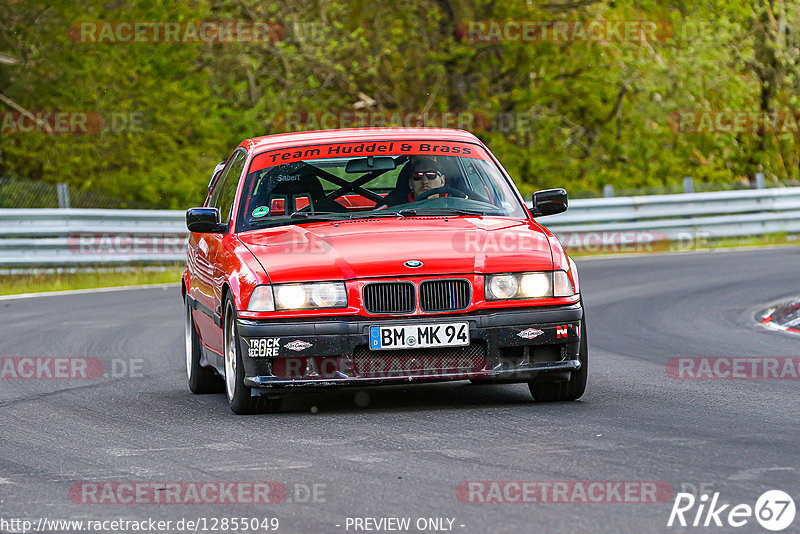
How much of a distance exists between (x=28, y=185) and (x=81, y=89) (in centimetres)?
658

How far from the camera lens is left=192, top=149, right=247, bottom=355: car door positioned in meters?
8.81

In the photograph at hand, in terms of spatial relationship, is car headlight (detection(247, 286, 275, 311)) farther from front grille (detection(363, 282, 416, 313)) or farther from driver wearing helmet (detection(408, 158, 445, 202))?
driver wearing helmet (detection(408, 158, 445, 202))

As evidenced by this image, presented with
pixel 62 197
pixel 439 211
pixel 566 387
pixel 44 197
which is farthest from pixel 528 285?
pixel 44 197

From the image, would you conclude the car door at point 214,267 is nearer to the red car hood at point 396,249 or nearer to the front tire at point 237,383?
the front tire at point 237,383

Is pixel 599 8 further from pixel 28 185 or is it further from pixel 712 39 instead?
pixel 28 185

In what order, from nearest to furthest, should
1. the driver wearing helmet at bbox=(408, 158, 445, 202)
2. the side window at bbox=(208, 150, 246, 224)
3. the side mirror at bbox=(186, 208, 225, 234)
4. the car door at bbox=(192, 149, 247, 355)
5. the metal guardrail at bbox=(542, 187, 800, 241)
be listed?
1. the car door at bbox=(192, 149, 247, 355)
2. the side mirror at bbox=(186, 208, 225, 234)
3. the driver wearing helmet at bbox=(408, 158, 445, 202)
4. the side window at bbox=(208, 150, 246, 224)
5. the metal guardrail at bbox=(542, 187, 800, 241)

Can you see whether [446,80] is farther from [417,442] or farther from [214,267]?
[417,442]

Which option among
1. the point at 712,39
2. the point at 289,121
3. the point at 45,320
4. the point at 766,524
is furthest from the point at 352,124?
the point at 766,524

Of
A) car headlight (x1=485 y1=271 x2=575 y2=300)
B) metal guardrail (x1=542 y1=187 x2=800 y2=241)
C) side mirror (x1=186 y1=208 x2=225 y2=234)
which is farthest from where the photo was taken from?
metal guardrail (x1=542 y1=187 x2=800 y2=241)

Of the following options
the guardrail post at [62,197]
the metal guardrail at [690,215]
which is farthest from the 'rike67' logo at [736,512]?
the metal guardrail at [690,215]

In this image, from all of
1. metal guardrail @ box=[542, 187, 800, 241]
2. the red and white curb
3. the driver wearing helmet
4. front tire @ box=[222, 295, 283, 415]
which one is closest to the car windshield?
the driver wearing helmet

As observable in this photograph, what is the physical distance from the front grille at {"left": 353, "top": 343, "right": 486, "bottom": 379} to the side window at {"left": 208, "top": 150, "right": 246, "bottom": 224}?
1816 millimetres

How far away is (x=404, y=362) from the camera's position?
309 inches

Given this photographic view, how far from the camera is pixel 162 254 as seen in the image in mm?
22703
